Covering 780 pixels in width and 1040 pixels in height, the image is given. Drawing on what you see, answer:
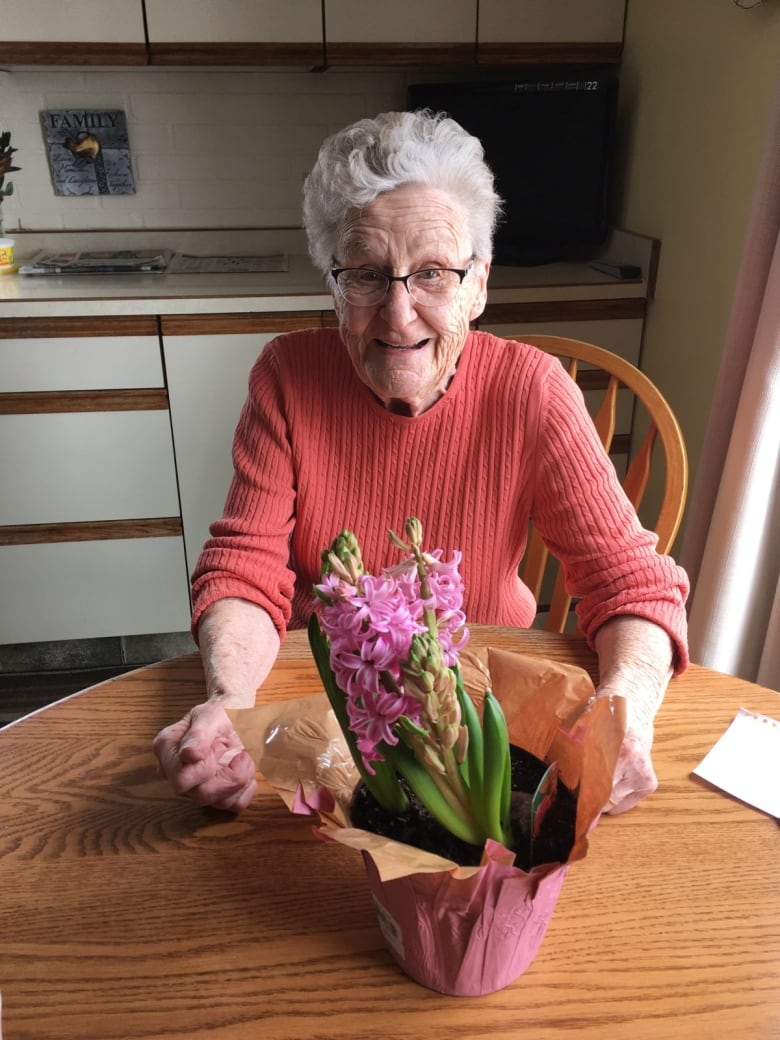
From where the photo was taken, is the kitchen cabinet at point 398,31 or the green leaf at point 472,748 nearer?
the green leaf at point 472,748

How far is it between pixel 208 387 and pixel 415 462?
1.29 m

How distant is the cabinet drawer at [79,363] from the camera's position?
2311 millimetres

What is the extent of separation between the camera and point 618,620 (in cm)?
106

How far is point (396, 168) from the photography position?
1.10 meters

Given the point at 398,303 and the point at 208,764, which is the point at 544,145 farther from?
the point at 208,764

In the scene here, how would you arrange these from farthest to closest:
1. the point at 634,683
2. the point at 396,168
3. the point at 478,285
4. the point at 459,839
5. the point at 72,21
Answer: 1. the point at 72,21
2. the point at 478,285
3. the point at 396,168
4. the point at 634,683
5. the point at 459,839

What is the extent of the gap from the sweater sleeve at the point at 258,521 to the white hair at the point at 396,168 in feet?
0.81

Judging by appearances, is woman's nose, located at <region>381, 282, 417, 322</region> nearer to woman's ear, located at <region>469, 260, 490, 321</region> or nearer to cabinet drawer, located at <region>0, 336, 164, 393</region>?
woman's ear, located at <region>469, 260, 490, 321</region>

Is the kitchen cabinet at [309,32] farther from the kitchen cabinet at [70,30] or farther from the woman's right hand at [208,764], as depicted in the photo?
the woman's right hand at [208,764]

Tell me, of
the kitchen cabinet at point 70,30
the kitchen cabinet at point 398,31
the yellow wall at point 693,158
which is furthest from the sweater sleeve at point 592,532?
the kitchen cabinet at point 70,30

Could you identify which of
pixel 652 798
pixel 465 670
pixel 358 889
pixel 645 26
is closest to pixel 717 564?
pixel 652 798

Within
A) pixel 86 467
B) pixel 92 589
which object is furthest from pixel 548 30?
pixel 92 589

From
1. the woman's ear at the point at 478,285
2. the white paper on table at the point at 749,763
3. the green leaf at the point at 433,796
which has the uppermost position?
the woman's ear at the point at 478,285

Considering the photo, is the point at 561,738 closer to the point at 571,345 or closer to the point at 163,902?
the point at 163,902
